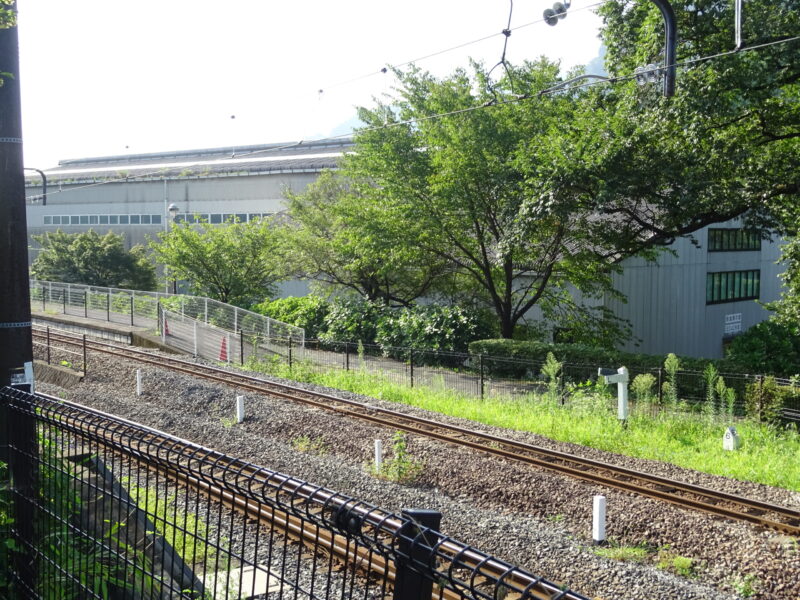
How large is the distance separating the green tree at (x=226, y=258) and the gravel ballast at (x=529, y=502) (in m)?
17.3

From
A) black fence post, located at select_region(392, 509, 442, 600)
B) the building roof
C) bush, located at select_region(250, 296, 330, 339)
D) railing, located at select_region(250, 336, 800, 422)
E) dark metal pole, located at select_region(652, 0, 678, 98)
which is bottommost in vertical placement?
railing, located at select_region(250, 336, 800, 422)

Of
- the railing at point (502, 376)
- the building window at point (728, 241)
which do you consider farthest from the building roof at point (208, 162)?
the building window at point (728, 241)

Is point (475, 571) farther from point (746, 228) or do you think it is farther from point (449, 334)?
point (449, 334)

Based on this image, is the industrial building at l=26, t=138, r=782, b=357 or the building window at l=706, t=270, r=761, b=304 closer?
the industrial building at l=26, t=138, r=782, b=357

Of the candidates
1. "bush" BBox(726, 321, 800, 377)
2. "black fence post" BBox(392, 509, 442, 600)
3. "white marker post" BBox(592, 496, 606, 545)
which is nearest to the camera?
"black fence post" BBox(392, 509, 442, 600)

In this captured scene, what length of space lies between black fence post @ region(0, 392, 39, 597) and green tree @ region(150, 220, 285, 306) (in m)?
28.3

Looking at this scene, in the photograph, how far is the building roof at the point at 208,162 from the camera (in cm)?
4730

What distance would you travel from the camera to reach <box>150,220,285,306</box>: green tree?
33375 millimetres

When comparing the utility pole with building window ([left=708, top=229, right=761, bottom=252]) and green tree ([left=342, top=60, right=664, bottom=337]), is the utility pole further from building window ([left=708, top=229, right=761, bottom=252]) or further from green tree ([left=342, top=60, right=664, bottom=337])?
building window ([left=708, top=229, right=761, bottom=252])

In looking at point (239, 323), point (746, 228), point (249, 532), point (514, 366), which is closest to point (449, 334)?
point (514, 366)

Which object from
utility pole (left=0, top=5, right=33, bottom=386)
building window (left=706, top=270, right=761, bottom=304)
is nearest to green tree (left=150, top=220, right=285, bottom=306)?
building window (left=706, top=270, right=761, bottom=304)

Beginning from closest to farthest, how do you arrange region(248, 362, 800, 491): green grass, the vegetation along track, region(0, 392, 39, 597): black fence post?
region(0, 392, 39, 597): black fence post, the vegetation along track, region(248, 362, 800, 491): green grass

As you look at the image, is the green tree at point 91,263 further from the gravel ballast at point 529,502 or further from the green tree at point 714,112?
the green tree at point 714,112

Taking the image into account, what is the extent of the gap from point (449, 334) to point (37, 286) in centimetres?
2447
